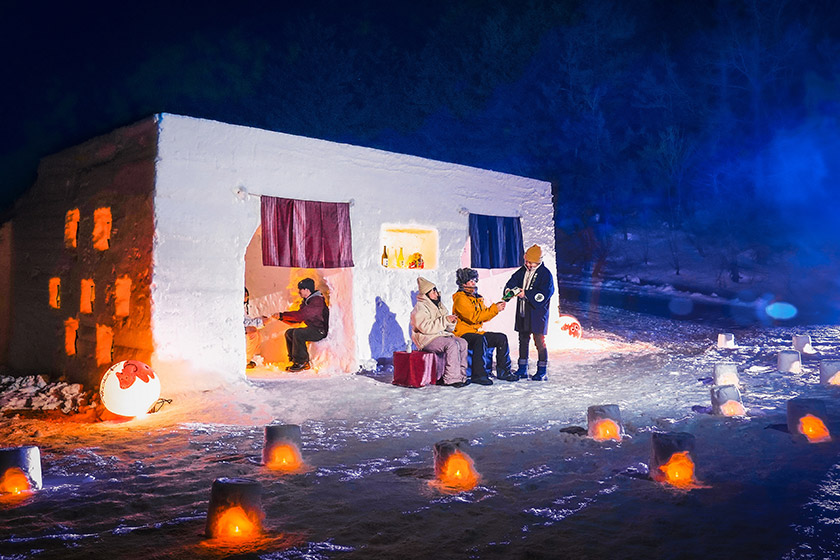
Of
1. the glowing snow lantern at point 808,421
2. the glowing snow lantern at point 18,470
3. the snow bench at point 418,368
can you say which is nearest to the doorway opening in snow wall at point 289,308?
the snow bench at point 418,368

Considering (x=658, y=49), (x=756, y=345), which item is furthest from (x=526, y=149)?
(x=756, y=345)

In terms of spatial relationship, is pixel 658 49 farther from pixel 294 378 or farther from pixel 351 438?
pixel 351 438

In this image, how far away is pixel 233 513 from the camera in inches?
134

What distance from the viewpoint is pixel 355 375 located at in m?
9.74

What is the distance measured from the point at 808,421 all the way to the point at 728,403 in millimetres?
998

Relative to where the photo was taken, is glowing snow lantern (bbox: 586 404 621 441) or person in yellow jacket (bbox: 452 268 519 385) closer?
glowing snow lantern (bbox: 586 404 621 441)

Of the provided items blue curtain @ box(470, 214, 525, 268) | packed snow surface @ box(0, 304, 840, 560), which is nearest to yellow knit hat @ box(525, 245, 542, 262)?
packed snow surface @ box(0, 304, 840, 560)

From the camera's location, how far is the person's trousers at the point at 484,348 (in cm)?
898

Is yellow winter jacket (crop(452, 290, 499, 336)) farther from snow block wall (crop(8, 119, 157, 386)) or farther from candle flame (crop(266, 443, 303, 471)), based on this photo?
candle flame (crop(266, 443, 303, 471))

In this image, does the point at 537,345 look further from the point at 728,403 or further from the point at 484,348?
the point at 728,403

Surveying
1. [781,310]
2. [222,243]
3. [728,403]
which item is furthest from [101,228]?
[781,310]

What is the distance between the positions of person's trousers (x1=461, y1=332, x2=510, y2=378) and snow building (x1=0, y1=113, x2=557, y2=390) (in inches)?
73.4

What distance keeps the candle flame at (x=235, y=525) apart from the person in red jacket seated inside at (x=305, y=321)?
6.83 m

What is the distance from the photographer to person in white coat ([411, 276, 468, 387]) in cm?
866
